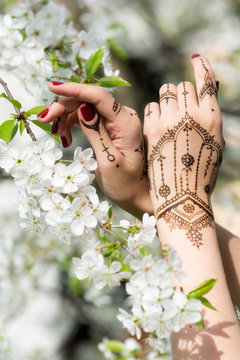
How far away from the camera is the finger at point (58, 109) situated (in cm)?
110

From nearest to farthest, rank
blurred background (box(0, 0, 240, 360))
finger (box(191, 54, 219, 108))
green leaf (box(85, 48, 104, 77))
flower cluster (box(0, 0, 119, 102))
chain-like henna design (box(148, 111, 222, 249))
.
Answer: chain-like henna design (box(148, 111, 222, 249)), finger (box(191, 54, 219, 108)), green leaf (box(85, 48, 104, 77)), flower cluster (box(0, 0, 119, 102)), blurred background (box(0, 0, 240, 360))

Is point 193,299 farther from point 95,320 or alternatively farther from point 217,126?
point 95,320

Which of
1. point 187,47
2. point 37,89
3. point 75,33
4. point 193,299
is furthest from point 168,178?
point 187,47

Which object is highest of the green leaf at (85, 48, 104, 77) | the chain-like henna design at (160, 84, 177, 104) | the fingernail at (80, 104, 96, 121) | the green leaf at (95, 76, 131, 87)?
the chain-like henna design at (160, 84, 177, 104)

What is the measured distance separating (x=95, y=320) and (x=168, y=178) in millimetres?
3100

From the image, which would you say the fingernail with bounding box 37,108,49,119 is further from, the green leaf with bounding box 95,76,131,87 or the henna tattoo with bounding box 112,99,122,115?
the green leaf with bounding box 95,76,131,87

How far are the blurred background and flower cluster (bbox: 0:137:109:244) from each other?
738 millimetres

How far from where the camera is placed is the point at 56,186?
981 mm

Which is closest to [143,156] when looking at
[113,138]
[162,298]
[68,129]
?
[113,138]

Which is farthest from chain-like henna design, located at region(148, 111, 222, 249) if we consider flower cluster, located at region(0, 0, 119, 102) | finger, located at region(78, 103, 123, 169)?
flower cluster, located at region(0, 0, 119, 102)

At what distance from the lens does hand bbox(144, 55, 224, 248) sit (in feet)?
3.57

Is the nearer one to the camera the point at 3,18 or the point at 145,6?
the point at 3,18

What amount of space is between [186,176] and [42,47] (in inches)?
30.8

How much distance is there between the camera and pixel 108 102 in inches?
43.5
